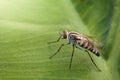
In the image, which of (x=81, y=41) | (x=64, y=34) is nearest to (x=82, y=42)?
(x=81, y=41)

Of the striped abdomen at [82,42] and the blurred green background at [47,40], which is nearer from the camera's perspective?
the blurred green background at [47,40]

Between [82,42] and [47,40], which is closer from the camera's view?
[47,40]

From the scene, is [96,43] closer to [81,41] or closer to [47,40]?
[81,41]

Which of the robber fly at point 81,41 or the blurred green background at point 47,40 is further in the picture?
the robber fly at point 81,41

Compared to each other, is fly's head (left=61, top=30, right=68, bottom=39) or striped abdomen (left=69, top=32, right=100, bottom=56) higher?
fly's head (left=61, top=30, right=68, bottom=39)

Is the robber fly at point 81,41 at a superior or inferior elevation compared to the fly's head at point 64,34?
inferior

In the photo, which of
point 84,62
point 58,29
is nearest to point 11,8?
point 58,29

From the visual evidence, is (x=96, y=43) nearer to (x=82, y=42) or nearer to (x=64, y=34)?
(x=82, y=42)

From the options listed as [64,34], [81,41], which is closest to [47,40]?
[64,34]
